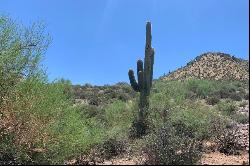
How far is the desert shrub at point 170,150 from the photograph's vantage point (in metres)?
14.3

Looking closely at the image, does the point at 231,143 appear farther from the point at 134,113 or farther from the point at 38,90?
the point at 134,113

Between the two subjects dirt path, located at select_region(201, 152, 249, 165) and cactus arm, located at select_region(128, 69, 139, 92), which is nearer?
dirt path, located at select_region(201, 152, 249, 165)

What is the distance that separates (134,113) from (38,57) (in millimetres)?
8598

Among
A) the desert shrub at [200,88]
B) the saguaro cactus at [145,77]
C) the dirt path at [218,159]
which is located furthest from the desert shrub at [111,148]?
the desert shrub at [200,88]

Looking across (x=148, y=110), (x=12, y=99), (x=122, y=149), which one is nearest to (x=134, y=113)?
(x=148, y=110)

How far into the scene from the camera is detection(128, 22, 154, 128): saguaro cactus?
2422 centimetres

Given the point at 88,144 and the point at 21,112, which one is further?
the point at 88,144

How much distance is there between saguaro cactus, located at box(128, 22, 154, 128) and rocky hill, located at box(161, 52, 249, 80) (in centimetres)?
2715

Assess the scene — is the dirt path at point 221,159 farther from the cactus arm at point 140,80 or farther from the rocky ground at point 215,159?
the cactus arm at point 140,80

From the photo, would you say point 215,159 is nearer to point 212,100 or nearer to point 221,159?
point 221,159

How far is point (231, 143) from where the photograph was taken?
57.6 ft

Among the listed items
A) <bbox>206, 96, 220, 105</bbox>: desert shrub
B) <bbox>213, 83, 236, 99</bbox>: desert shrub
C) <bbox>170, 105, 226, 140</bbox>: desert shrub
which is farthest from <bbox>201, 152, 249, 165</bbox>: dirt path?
<bbox>213, 83, 236, 99</bbox>: desert shrub

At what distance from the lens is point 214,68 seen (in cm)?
5631

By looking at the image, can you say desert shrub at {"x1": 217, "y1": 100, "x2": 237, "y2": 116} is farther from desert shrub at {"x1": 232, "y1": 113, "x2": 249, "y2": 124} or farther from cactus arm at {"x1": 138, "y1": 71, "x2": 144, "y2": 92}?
cactus arm at {"x1": 138, "y1": 71, "x2": 144, "y2": 92}
